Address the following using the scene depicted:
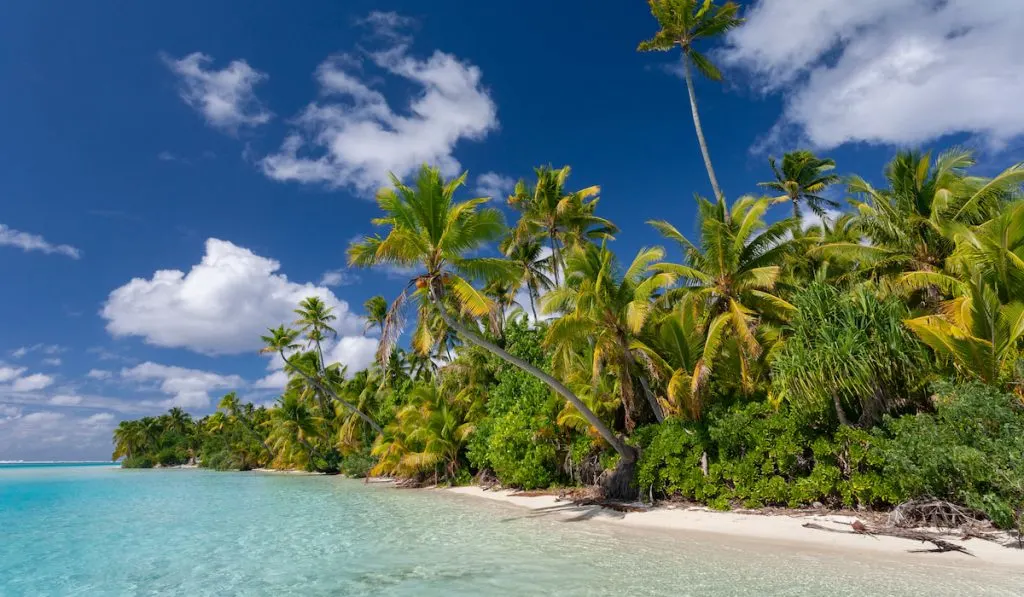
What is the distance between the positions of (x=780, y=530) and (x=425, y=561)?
22.5 feet

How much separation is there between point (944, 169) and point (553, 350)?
13.0 metres

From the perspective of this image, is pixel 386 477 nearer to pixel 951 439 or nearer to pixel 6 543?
pixel 6 543

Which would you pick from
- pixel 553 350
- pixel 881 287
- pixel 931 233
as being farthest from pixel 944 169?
pixel 553 350

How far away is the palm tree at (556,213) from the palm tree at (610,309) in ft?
22.5

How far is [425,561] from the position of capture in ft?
28.4

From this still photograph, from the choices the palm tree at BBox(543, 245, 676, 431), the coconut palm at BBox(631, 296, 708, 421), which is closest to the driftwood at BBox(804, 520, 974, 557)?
the coconut palm at BBox(631, 296, 708, 421)

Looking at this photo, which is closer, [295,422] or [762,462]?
[762,462]

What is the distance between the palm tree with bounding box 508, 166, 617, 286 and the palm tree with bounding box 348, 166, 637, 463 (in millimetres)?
9457

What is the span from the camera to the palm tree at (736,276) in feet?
44.2

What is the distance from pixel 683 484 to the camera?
518 inches

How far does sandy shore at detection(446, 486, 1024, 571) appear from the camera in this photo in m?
7.42

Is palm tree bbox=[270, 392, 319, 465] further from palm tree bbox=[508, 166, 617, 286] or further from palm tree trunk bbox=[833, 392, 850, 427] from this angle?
palm tree trunk bbox=[833, 392, 850, 427]

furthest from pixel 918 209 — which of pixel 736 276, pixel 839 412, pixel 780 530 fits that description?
pixel 780 530

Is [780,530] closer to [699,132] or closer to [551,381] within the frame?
[551,381]
